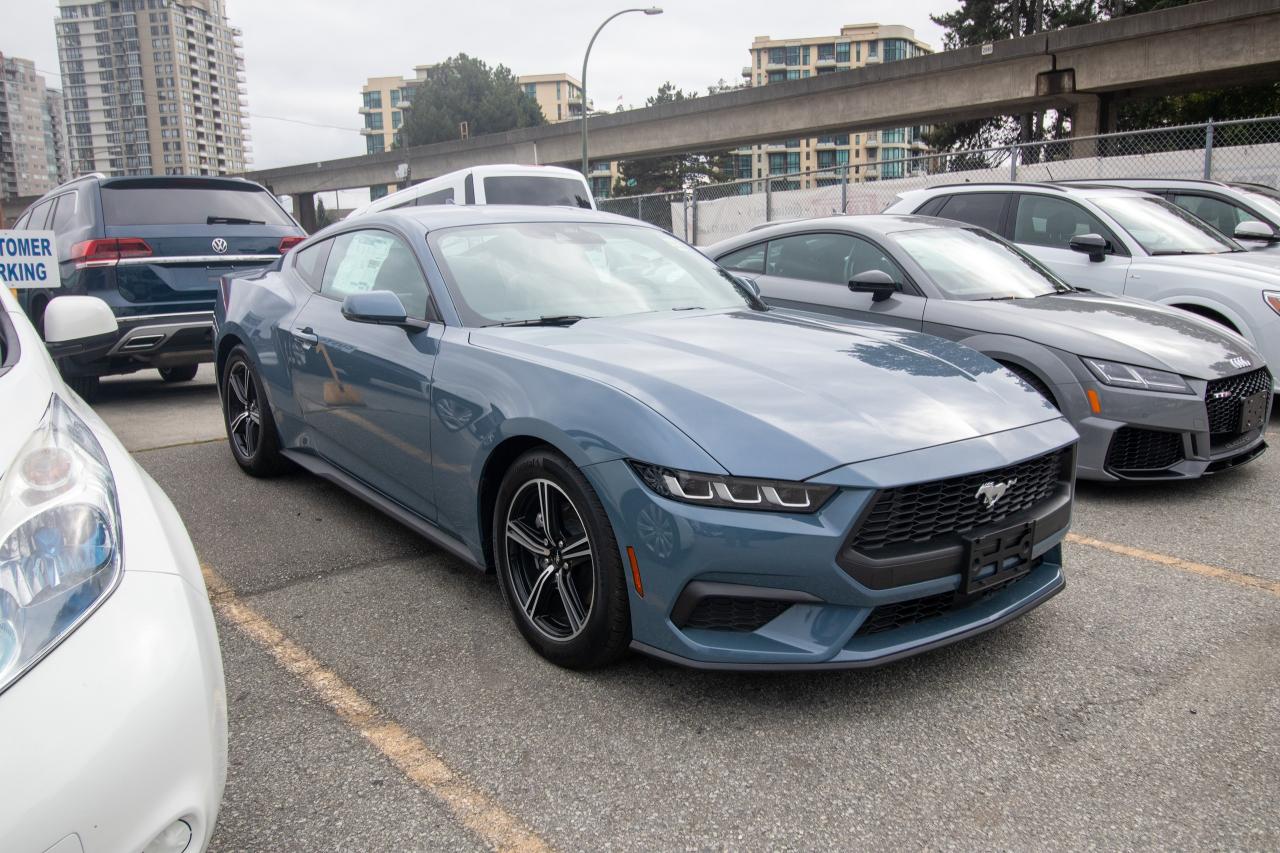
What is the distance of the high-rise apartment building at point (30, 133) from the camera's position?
121188 millimetres

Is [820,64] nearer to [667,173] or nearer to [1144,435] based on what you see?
[667,173]

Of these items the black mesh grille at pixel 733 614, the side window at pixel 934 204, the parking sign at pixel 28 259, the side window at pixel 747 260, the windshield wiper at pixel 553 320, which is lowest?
the black mesh grille at pixel 733 614

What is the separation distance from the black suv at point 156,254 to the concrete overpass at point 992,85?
23.6 m

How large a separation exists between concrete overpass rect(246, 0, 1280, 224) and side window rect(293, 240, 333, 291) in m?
24.7

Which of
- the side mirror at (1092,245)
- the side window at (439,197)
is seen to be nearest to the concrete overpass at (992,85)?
the side window at (439,197)

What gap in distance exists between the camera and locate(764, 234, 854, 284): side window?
577 cm

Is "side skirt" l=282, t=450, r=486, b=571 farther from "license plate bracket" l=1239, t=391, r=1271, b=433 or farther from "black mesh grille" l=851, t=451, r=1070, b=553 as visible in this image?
"license plate bracket" l=1239, t=391, r=1271, b=433

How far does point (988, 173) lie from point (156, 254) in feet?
42.4

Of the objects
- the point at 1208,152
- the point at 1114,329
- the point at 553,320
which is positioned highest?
the point at 1208,152

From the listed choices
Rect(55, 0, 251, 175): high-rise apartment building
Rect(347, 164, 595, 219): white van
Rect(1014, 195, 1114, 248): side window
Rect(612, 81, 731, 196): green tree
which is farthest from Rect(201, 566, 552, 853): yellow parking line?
Rect(55, 0, 251, 175): high-rise apartment building

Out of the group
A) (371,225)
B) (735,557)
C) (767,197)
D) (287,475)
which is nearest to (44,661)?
(735,557)

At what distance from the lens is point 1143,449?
4.52 m

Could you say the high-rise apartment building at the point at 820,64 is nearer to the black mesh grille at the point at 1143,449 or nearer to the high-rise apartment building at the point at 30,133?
the high-rise apartment building at the point at 30,133

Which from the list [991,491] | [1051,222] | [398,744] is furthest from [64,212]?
[991,491]
